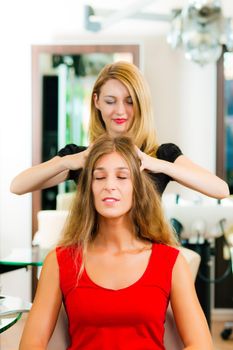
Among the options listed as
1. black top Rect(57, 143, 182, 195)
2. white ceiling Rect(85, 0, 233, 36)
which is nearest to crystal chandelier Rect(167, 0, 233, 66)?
white ceiling Rect(85, 0, 233, 36)

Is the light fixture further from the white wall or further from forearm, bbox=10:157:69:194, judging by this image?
forearm, bbox=10:157:69:194

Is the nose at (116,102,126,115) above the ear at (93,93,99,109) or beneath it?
beneath

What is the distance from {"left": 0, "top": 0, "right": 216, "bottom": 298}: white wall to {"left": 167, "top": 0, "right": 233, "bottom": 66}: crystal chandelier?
→ 0.51 metres

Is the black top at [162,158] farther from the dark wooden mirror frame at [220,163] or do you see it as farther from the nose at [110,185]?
the dark wooden mirror frame at [220,163]

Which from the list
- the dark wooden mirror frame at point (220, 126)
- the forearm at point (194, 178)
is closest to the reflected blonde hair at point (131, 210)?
the forearm at point (194, 178)

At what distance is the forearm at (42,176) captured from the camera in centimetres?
165

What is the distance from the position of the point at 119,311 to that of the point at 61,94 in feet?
9.43

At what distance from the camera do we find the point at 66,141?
4.07m

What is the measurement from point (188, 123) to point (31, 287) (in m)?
1.40

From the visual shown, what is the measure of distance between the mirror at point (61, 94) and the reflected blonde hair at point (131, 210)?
2.59 m

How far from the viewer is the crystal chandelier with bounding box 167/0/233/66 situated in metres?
3.28

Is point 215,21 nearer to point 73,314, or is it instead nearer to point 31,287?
point 31,287

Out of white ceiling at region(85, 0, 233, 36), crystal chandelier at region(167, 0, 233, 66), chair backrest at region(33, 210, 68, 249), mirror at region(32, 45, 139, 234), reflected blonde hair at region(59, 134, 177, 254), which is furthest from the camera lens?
mirror at region(32, 45, 139, 234)

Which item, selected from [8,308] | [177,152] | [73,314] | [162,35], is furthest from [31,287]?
[73,314]
